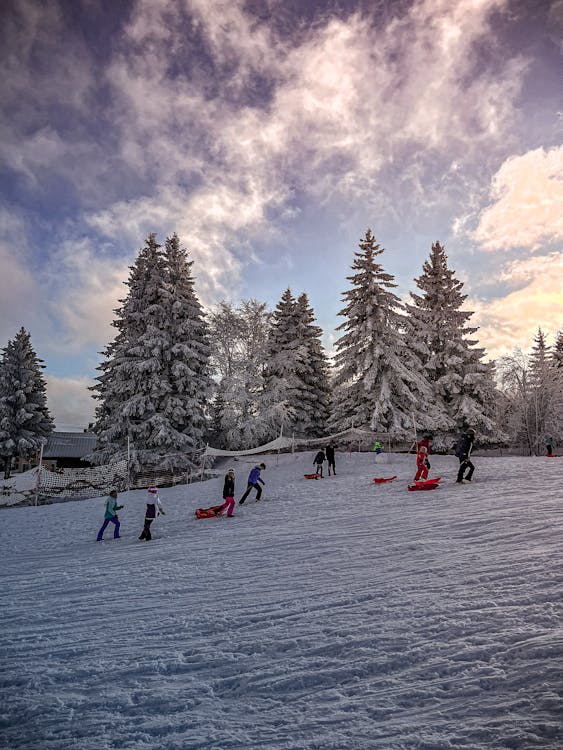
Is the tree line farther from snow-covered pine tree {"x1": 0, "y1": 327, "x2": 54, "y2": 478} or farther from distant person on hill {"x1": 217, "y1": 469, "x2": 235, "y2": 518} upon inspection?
distant person on hill {"x1": 217, "y1": 469, "x2": 235, "y2": 518}

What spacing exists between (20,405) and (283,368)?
21396 mm

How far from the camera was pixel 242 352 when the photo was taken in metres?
31.4

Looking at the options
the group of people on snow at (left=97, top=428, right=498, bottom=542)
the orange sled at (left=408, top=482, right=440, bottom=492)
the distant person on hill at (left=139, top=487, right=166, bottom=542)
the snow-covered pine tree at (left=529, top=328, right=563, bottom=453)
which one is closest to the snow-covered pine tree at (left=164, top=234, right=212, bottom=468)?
the group of people on snow at (left=97, top=428, right=498, bottom=542)

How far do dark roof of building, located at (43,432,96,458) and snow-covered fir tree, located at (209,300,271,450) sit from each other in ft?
64.3

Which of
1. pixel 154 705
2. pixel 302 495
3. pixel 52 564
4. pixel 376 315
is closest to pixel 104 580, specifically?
pixel 52 564

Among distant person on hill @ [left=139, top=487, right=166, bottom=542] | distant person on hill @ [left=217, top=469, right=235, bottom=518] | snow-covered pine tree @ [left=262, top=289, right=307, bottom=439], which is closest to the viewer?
distant person on hill @ [left=139, top=487, right=166, bottom=542]

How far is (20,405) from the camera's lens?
34.0 meters

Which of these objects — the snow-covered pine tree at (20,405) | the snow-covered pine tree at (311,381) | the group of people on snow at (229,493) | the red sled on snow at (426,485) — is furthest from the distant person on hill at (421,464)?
the snow-covered pine tree at (20,405)

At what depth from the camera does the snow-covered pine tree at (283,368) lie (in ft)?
96.3

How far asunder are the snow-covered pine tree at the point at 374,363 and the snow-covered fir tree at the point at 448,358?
180 cm

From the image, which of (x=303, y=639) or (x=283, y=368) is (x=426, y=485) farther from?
(x=283, y=368)

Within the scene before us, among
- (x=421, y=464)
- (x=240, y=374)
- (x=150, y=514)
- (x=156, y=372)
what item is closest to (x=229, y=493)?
(x=150, y=514)

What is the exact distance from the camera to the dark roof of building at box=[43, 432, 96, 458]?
4344cm

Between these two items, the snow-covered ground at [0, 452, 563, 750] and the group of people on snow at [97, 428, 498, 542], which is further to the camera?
the group of people on snow at [97, 428, 498, 542]
